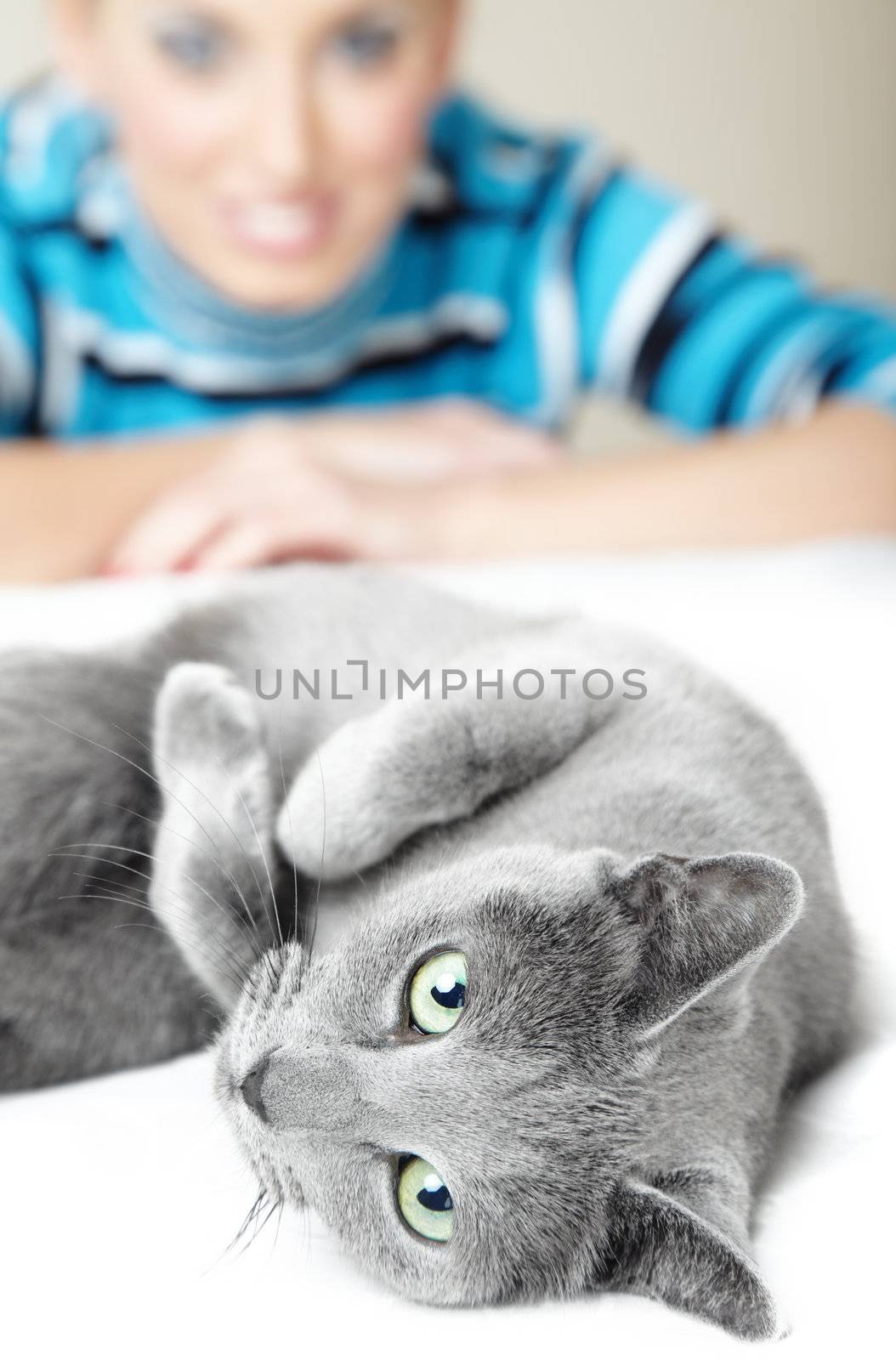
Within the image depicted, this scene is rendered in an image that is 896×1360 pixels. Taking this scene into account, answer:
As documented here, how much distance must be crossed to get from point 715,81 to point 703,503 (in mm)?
1223

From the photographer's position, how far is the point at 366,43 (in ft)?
5.14

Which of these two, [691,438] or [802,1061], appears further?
[691,438]

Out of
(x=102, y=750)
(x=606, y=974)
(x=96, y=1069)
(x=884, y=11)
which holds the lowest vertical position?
(x=96, y=1069)

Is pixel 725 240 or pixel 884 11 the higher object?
pixel 884 11

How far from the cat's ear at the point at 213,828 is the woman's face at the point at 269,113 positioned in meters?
0.90

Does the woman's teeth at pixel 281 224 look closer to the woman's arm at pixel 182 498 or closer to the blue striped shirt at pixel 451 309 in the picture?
the blue striped shirt at pixel 451 309

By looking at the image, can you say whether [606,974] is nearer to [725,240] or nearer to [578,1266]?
[578,1266]

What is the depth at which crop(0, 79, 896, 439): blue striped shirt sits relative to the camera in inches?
69.0

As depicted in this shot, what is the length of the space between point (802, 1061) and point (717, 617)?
37 cm

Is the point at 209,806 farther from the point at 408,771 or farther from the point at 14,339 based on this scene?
the point at 14,339

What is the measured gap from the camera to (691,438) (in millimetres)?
1925

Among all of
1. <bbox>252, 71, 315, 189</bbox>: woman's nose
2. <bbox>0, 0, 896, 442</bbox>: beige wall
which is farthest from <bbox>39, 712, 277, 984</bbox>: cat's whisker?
<bbox>0, 0, 896, 442</bbox>: beige wall

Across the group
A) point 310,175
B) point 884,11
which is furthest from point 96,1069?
point 884,11

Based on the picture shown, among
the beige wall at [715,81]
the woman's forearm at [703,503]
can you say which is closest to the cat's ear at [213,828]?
the woman's forearm at [703,503]
